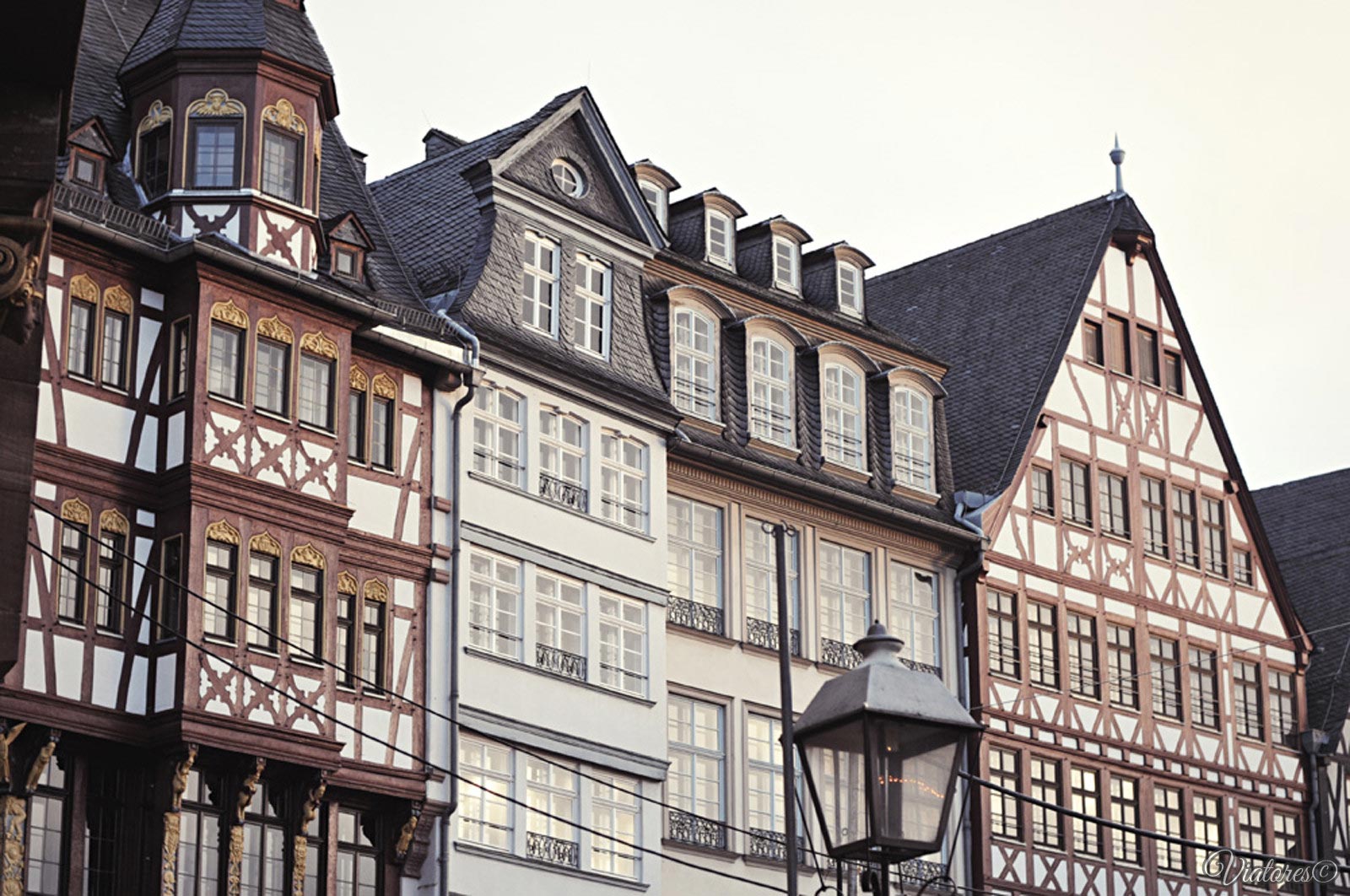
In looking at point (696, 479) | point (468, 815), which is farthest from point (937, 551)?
point (468, 815)

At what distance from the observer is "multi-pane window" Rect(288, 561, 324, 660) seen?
93.0 feet

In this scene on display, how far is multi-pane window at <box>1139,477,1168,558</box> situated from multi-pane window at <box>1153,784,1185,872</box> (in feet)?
12.9

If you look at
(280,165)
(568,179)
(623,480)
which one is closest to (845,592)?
(623,480)

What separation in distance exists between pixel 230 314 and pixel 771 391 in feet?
34.9

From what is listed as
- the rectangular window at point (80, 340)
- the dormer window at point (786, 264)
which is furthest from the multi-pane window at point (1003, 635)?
the rectangular window at point (80, 340)

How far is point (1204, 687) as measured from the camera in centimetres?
4284

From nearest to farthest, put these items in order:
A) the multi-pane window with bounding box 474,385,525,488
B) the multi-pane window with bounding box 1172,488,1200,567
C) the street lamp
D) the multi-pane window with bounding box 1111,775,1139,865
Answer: the street lamp
the multi-pane window with bounding box 474,385,525,488
the multi-pane window with bounding box 1111,775,1139,865
the multi-pane window with bounding box 1172,488,1200,567

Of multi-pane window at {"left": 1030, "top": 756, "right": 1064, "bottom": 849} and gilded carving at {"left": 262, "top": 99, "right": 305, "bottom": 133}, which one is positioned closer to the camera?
gilded carving at {"left": 262, "top": 99, "right": 305, "bottom": 133}

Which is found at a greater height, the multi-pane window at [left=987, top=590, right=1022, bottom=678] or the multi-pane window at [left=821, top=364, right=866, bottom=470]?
the multi-pane window at [left=821, top=364, right=866, bottom=470]

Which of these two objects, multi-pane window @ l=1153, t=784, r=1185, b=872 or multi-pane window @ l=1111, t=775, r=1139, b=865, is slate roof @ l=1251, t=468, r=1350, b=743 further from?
multi-pane window @ l=1111, t=775, r=1139, b=865

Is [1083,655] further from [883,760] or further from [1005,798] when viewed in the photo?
[883,760]

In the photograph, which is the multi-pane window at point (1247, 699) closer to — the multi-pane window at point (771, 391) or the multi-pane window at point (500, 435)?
the multi-pane window at point (771, 391)

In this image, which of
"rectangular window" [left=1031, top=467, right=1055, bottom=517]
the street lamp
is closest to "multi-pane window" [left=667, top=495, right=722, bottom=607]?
"rectangular window" [left=1031, top=467, right=1055, bottom=517]

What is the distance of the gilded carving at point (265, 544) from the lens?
28.0 meters
